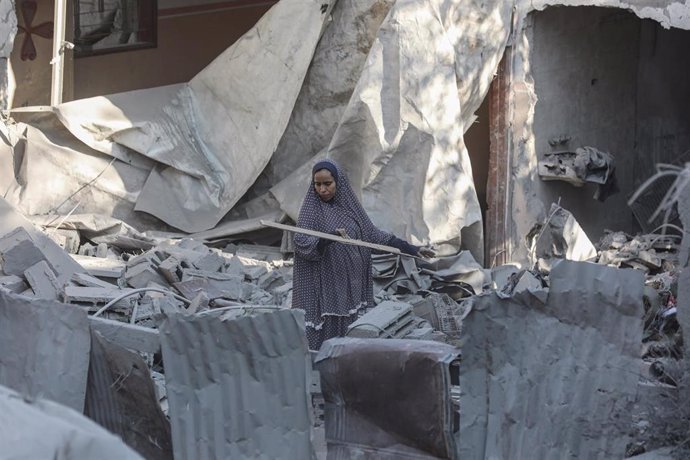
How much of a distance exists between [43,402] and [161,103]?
8484mm

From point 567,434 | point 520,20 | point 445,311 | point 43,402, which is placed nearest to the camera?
point 43,402

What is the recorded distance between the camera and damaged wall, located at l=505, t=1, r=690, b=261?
10969 millimetres

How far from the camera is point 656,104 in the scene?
1299 centimetres

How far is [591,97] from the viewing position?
39.1 ft

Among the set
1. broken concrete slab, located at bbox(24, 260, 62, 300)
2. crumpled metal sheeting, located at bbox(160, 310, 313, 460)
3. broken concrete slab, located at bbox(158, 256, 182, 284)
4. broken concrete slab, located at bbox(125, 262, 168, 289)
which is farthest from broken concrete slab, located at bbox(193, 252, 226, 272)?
crumpled metal sheeting, located at bbox(160, 310, 313, 460)

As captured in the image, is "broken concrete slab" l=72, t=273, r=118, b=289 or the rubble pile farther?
"broken concrete slab" l=72, t=273, r=118, b=289

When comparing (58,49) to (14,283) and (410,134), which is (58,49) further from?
(14,283)

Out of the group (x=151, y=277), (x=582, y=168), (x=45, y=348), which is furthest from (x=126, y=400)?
(x=582, y=168)

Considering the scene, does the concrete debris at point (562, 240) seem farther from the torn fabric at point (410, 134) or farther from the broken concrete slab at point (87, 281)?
the broken concrete slab at point (87, 281)

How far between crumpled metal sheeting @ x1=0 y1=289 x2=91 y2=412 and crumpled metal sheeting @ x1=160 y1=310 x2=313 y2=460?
47 centimetres

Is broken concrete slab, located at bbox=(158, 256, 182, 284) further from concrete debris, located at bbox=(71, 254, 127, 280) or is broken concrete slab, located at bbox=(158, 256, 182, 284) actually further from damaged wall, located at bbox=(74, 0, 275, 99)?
damaged wall, located at bbox=(74, 0, 275, 99)

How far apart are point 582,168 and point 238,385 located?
7.00 metres

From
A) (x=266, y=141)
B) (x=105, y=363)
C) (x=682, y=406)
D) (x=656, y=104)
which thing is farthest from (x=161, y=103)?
(x=682, y=406)

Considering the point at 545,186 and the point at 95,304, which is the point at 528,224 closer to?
the point at 545,186
